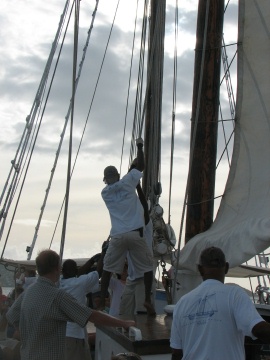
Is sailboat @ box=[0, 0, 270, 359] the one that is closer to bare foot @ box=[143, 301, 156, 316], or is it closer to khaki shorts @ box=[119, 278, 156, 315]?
bare foot @ box=[143, 301, 156, 316]

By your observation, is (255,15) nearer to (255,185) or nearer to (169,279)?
(255,185)

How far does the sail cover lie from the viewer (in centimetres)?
540

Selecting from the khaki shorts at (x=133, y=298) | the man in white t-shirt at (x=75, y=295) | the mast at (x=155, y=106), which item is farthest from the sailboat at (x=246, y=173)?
the mast at (x=155, y=106)

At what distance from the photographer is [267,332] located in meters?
2.91

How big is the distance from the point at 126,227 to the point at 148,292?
667 millimetres

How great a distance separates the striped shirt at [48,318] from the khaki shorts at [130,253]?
8.09 ft

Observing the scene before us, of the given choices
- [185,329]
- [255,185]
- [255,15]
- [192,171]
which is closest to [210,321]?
[185,329]

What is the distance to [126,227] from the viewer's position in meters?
6.23

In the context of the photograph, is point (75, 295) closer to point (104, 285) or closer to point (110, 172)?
point (104, 285)

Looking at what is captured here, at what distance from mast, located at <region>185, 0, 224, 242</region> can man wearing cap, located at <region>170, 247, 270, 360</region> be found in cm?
327

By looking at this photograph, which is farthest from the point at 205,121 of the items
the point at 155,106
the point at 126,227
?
the point at 155,106

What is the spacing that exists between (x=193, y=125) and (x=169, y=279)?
65.5 inches

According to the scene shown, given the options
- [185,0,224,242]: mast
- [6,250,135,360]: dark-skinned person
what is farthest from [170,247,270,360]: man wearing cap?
[185,0,224,242]: mast

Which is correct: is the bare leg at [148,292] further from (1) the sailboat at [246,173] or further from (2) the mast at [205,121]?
(2) the mast at [205,121]
